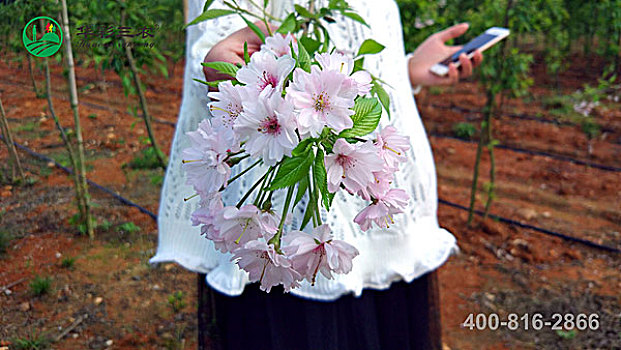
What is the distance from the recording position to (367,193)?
0.56 meters

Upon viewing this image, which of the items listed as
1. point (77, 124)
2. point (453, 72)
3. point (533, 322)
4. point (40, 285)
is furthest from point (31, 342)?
point (533, 322)

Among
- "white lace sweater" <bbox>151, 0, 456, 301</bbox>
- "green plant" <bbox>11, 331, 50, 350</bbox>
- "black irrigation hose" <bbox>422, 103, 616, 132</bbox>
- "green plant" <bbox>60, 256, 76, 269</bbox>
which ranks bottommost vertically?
"black irrigation hose" <bbox>422, 103, 616, 132</bbox>

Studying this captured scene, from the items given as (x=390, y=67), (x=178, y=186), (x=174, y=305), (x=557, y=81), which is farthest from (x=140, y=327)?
(x=557, y=81)

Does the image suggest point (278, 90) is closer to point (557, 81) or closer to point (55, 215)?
point (55, 215)

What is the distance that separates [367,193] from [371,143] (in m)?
0.06

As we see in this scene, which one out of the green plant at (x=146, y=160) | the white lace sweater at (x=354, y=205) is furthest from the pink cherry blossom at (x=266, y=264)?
the green plant at (x=146, y=160)

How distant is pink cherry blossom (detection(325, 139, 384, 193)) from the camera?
1.70 feet

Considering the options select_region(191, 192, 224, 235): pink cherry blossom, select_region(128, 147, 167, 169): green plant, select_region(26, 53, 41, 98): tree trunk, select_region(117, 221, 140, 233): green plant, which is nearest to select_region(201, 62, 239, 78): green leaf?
select_region(191, 192, 224, 235): pink cherry blossom

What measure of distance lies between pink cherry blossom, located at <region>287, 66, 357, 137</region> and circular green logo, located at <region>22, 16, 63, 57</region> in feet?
1.36

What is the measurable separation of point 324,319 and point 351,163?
0.72 m

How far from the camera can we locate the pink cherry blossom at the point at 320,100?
50cm

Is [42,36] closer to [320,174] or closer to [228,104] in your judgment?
[228,104]

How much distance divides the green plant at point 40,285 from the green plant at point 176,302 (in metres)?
0.69

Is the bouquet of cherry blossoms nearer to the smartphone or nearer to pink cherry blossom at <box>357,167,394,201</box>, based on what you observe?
Result: pink cherry blossom at <box>357,167,394,201</box>
